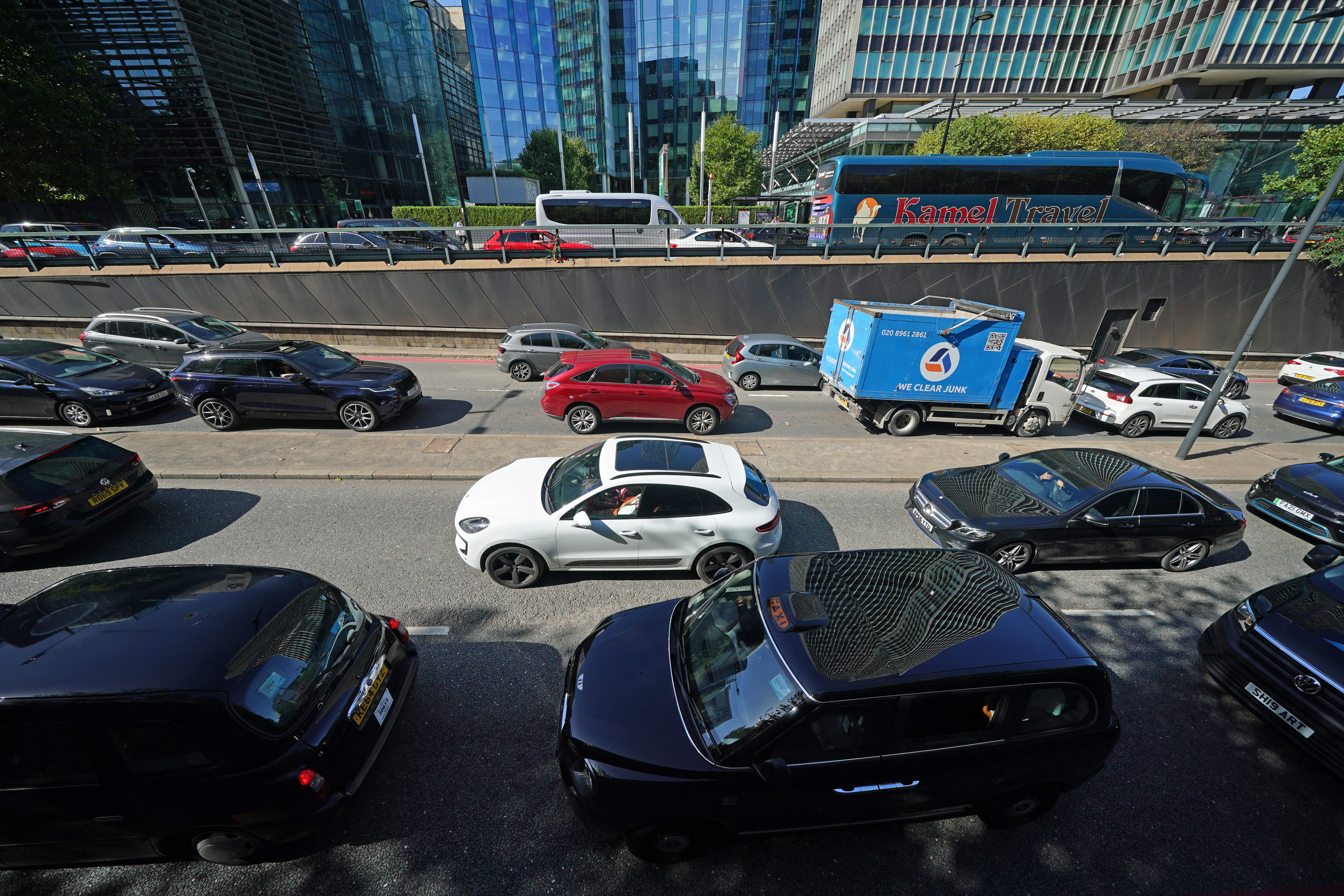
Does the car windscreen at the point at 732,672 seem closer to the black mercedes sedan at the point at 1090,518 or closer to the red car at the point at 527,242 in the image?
the black mercedes sedan at the point at 1090,518

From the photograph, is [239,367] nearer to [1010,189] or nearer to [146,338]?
[146,338]

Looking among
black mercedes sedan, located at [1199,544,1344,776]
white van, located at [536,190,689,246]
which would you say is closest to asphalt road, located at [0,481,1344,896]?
black mercedes sedan, located at [1199,544,1344,776]

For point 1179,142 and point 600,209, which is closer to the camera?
point 600,209

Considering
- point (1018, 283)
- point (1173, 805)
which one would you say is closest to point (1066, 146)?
point (1018, 283)

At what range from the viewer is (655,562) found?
583 cm

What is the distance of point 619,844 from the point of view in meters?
3.42

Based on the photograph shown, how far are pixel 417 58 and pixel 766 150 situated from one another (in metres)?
37.7

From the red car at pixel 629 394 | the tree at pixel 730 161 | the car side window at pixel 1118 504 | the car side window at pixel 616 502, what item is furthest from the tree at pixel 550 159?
the car side window at pixel 1118 504

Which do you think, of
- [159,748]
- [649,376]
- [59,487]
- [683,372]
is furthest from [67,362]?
[683,372]

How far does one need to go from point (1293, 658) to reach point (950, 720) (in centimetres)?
369

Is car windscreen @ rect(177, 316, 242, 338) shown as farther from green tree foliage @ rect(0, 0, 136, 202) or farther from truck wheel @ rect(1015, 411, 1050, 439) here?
green tree foliage @ rect(0, 0, 136, 202)

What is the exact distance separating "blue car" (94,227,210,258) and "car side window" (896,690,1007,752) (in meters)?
21.1

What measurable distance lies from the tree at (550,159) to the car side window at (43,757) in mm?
57197

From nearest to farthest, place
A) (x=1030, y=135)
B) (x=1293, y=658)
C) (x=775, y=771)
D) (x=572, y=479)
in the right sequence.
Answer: (x=775, y=771) → (x=1293, y=658) → (x=572, y=479) → (x=1030, y=135)
